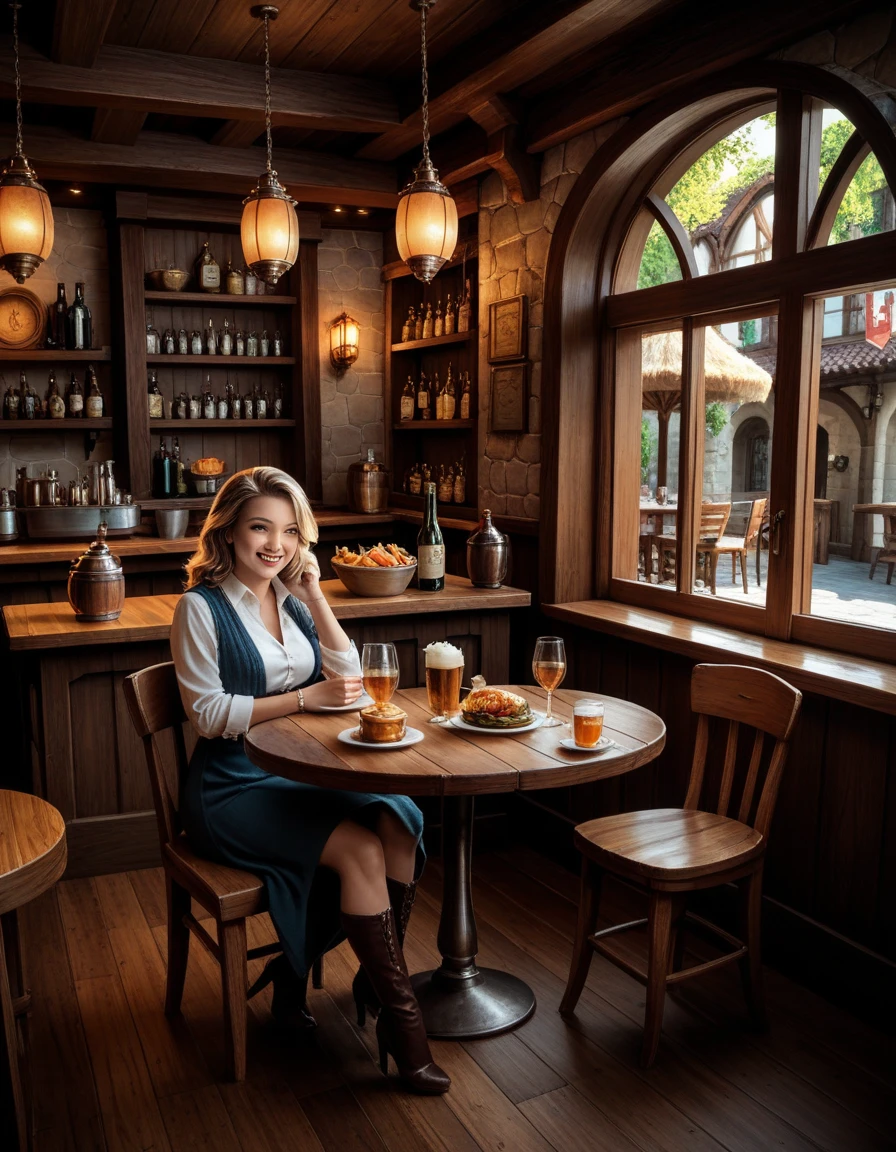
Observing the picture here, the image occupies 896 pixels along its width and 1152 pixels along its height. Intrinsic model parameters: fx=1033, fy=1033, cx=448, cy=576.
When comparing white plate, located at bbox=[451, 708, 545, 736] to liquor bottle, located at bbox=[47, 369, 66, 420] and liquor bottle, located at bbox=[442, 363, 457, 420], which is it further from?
liquor bottle, located at bbox=[47, 369, 66, 420]

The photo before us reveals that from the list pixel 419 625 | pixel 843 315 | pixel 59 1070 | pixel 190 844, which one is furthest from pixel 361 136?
pixel 59 1070

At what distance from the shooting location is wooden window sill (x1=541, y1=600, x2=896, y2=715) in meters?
2.73

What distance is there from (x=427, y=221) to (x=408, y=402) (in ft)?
7.98

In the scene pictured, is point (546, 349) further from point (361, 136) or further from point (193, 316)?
point (193, 316)

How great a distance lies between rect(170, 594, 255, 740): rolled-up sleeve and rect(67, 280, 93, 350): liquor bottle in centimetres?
356

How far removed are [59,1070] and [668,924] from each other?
1529 mm

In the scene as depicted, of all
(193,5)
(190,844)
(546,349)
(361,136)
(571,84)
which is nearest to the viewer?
(190,844)

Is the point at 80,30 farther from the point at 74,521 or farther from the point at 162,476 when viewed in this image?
the point at 162,476

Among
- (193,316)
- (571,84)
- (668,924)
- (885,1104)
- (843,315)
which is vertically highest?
(571,84)

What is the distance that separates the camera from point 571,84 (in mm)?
3840

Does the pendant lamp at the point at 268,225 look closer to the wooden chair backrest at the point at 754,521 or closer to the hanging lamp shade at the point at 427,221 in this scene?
the hanging lamp shade at the point at 427,221

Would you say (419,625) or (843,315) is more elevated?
(843,315)

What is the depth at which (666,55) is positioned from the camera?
334cm

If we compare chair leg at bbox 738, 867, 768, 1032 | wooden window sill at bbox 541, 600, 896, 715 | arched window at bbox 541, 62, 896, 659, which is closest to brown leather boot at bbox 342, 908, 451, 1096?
chair leg at bbox 738, 867, 768, 1032
